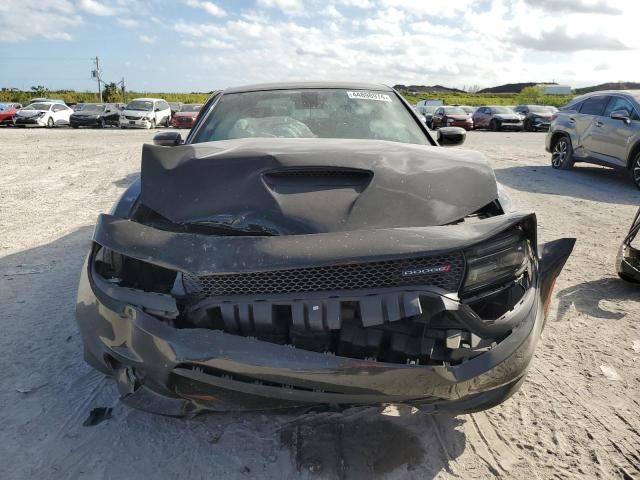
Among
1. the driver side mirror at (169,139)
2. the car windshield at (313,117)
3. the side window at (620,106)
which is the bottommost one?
the side window at (620,106)

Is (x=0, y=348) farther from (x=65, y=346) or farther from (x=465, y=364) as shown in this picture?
(x=465, y=364)

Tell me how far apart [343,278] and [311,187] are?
553 mm

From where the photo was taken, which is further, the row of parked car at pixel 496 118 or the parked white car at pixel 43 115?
the parked white car at pixel 43 115

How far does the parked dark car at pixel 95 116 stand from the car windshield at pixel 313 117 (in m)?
27.2

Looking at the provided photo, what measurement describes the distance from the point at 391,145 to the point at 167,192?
1.24 meters

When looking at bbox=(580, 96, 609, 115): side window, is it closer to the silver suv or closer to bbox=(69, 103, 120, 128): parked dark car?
the silver suv

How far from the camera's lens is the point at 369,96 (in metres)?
4.04

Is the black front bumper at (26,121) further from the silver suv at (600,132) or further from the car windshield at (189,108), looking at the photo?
the silver suv at (600,132)

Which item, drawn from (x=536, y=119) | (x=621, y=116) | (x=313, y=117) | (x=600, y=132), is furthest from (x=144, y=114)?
(x=313, y=117)

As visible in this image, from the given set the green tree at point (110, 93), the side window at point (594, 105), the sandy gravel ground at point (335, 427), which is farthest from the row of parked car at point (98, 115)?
the green tree at point (110, 93)

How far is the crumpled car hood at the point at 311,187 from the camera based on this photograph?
2.15 metres

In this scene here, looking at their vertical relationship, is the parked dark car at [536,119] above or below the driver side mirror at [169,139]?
below

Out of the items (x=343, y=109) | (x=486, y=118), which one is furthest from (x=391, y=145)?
(x=486, y=118)

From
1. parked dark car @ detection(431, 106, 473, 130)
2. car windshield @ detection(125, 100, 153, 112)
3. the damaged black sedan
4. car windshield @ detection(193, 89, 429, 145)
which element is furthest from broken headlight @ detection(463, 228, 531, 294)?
car windshield @ detection(125, 100, 153, 112)
